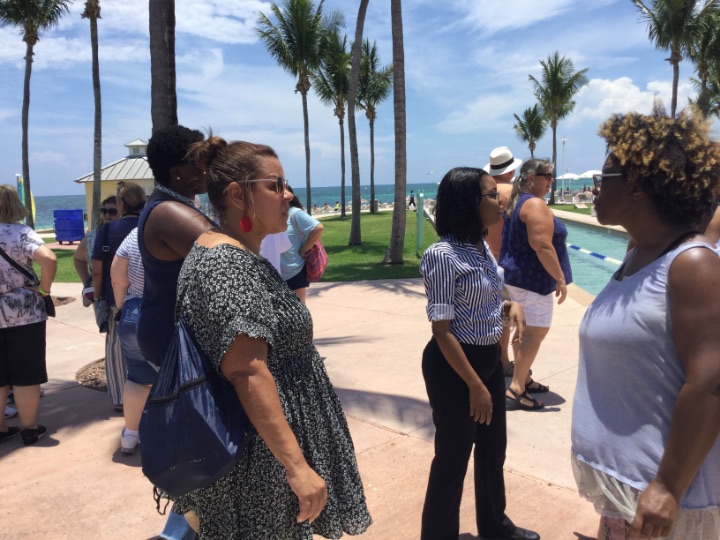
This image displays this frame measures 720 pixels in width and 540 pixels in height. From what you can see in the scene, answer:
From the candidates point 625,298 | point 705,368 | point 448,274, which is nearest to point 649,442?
point 705,368

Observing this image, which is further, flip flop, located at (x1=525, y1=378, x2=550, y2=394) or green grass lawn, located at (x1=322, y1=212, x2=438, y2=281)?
green grass lawn, located at (x1=322, y1=212, x2=438, y2=281)

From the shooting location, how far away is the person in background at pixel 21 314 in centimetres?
441

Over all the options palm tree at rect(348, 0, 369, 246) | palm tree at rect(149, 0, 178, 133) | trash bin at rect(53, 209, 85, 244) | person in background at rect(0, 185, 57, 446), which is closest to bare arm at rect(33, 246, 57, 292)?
person in background at rect(0, 185, 57, 446)

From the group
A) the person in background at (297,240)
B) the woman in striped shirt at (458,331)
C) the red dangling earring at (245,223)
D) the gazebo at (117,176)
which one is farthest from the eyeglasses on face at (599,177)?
the gazebo at (117,176)

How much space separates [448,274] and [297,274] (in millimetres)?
3257

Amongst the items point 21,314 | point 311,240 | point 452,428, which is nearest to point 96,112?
point 311,240

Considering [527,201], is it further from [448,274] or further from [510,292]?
[448,274]

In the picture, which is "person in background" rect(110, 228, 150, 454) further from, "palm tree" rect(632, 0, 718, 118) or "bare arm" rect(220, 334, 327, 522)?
"palm tree" rect(632, 0, 718, 118)

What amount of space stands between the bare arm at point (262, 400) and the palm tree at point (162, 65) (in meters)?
4.04

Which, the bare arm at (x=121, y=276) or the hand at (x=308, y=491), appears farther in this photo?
the bare arm at (x=121, y=276)

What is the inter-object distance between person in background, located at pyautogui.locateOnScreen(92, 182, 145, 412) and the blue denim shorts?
826 millimetres

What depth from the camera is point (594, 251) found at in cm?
1892

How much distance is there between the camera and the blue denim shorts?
12.8 ft

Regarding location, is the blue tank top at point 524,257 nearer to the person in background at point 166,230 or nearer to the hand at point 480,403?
the hand at point 480,403
